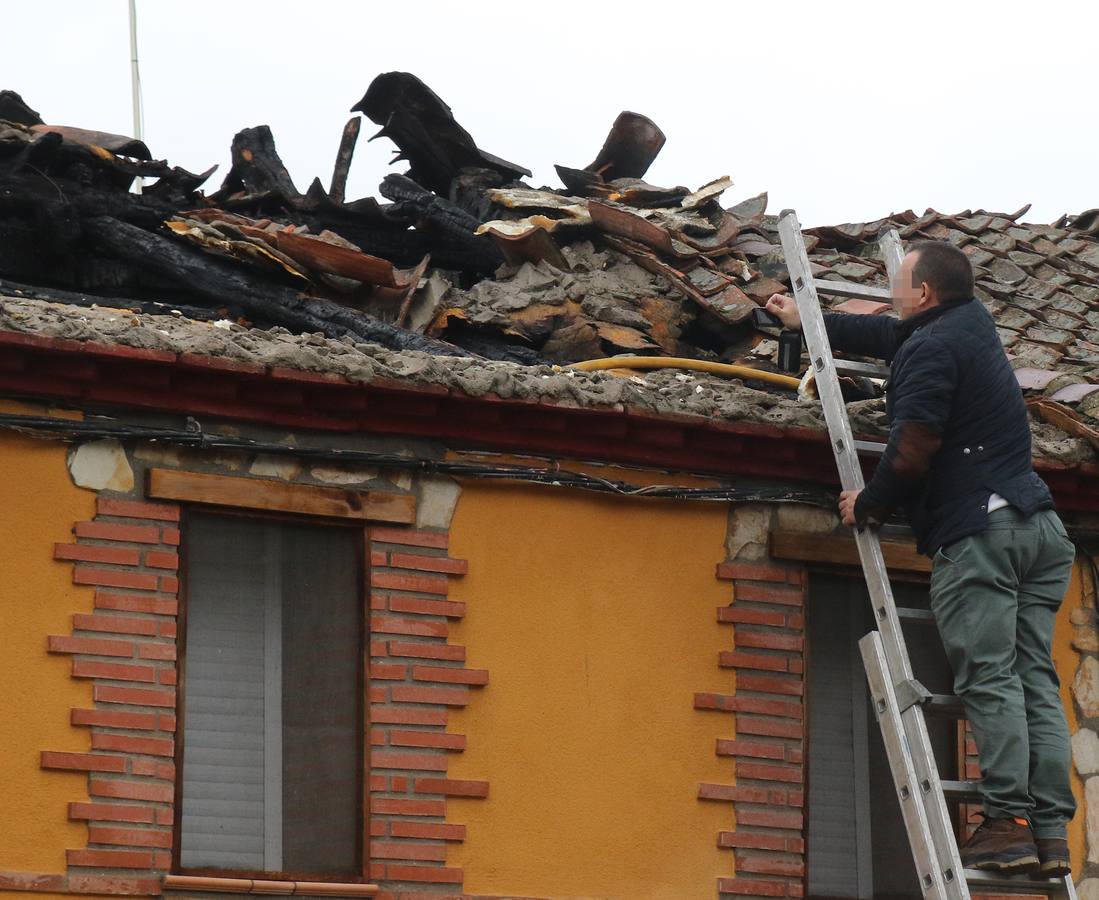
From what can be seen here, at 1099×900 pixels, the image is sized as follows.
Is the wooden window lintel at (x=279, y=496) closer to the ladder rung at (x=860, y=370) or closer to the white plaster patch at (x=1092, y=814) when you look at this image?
the ladder rung at (x=860, y=370)

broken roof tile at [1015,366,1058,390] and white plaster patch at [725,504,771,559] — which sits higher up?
broken roof tile at [1015,366,1058,390]

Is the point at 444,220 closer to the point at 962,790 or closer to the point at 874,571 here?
the point at 874,571

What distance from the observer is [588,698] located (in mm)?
8648

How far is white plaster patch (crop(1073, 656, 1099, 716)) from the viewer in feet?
30.8

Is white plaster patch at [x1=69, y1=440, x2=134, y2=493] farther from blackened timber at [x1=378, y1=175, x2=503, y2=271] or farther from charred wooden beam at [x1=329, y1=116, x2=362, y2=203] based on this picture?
charred wooden beam at [x1=329, y1=116, x2=362, y2=203]

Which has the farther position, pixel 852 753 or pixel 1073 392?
pixel 1073 392

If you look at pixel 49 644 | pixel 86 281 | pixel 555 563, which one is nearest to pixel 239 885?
pixel 49 644

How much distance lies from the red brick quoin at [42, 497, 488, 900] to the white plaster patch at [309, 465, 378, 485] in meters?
0.24

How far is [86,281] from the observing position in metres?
10.1

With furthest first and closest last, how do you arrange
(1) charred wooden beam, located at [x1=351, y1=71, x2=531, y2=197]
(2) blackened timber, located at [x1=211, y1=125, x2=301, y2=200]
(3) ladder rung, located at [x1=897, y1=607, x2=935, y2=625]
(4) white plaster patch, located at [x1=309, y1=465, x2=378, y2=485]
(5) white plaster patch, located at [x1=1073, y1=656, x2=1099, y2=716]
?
(1) charred wooden beam, located at [x1=351, y1=71, x2=531, y2=197] < (2) blackened timber, located at [x1=211, y1=125, x2=301, y2=200] < (5) white plaster patch, located at [x1=1073, y1=656, x2=1099, y2=716] < (4) white plaster patch, located at [x1=309, y1=465, x2=378, y2=485] < (3) ladder rung, located at [x1=897, y1=607, x2=935, y2=625]

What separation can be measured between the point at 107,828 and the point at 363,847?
1020 millimetres

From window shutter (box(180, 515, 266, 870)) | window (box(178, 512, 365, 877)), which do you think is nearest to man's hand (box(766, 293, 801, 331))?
window (box(178, 512, 365, 877))

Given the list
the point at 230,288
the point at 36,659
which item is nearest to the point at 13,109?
the point at 230,288

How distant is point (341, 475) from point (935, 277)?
2521 millimetres
